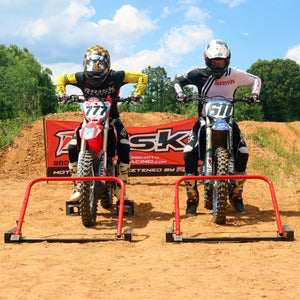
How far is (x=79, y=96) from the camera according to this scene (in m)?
5.79

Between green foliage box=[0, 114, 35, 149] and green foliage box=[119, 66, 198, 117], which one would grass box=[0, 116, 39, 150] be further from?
green foliage box=[119, 66, 198, 117]

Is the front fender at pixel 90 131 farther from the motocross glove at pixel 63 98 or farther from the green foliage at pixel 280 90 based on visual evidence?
the green foliage at pixel 280 90

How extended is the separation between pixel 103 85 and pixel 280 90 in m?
46.8

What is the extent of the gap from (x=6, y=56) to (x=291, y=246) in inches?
2233

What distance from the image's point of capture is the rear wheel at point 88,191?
4.65 metres

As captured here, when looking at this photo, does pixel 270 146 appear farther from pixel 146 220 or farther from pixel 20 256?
pixel 20 256

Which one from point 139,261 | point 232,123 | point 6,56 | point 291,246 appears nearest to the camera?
point 139,261

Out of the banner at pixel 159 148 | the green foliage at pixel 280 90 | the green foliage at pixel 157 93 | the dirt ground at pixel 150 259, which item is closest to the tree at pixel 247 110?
the green foliage at pixel 280 90

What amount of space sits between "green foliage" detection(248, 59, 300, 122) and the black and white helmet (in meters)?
44.7

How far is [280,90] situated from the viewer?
4831cm

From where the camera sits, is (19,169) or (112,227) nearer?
(112,227)

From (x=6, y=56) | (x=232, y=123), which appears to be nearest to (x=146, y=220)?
(x=232, y=123)

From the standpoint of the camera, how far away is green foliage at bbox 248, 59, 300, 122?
47.8m

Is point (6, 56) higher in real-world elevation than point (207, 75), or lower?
higher
